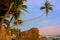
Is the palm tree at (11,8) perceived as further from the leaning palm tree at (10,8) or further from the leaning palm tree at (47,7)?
the leaning palm tree at (47,7)

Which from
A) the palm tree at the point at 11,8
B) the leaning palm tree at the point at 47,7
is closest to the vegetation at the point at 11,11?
the palm tree at the point at 11,8

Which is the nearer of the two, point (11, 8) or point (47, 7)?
point (11, 8)

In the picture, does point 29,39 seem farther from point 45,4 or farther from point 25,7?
point 45,4

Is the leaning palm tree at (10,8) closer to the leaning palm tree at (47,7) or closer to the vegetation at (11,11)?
the vegetation at (11,11)

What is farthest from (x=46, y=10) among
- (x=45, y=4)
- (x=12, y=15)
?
(x=12, y=15)

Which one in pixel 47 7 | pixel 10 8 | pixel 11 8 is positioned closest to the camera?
pixel 10 8

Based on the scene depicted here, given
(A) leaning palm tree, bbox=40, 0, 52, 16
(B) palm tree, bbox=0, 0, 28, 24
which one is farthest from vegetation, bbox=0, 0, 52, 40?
(A) leaning palm tree, bbox=40, 0, 52, 16

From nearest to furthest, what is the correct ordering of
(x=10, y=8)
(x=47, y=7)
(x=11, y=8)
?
(x=10, y=8) < (x=11, y=8) < (x=47, y=7)

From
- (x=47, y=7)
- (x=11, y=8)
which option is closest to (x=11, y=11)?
A: (x=11, y=8)

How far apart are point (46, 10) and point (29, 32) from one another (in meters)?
11.6

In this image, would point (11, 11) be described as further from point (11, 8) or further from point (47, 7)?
point (47, 7)

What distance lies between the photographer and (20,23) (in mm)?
35344

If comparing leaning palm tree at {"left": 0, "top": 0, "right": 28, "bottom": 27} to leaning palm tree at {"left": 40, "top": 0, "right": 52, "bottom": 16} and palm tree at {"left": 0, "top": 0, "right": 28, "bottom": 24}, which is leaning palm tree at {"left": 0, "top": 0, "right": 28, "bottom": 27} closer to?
palm tree at {"left": 0, "top": 0, "right": 28, "bottom": 24}

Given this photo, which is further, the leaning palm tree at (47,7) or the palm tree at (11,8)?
the leaning palm tree at (47,7)
